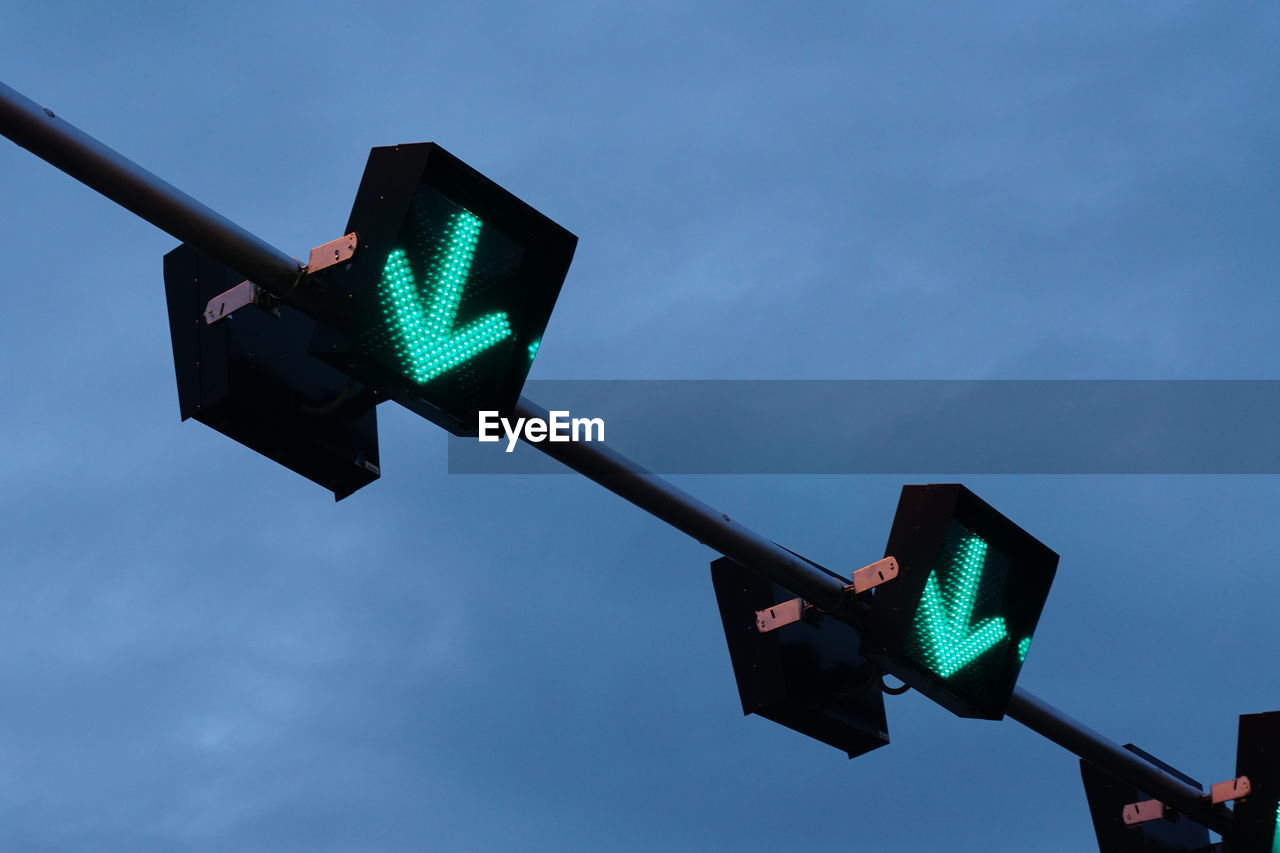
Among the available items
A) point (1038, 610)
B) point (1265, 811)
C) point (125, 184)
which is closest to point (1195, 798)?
point (1265, 811)

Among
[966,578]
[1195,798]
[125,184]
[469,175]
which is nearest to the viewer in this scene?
[125,184]

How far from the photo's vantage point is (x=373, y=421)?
5.43 metres

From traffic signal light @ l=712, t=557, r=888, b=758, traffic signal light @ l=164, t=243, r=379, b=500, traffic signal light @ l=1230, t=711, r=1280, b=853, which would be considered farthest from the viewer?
traffic signal light @ l=1230, t=711, r=1280, b=853

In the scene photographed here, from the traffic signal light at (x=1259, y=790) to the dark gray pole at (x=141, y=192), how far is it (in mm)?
5381

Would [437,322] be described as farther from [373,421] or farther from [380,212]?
[373,421]

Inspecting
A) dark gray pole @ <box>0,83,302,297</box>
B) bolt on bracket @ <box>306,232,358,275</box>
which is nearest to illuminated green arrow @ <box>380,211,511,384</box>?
bolt on bracket @ <box>306,232,358,275</box>

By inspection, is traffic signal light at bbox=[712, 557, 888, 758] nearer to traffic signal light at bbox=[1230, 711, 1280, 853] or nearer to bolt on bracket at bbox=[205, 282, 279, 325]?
traffic signal light at bbox=[1230, 711, 1280, 853]

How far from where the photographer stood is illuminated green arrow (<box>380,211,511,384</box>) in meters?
4.54

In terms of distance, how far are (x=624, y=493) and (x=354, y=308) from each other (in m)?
1.31

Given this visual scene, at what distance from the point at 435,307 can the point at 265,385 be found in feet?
2.69

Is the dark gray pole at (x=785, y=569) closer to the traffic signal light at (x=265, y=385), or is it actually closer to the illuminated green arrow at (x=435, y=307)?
the illuminated green arrow at (x=435, y=307)

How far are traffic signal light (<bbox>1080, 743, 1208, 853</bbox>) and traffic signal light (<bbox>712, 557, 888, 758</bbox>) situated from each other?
5.71 feet

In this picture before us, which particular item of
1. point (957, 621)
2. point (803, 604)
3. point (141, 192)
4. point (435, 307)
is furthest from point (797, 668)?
point (141, 192)

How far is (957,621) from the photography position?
6195 millimetres
